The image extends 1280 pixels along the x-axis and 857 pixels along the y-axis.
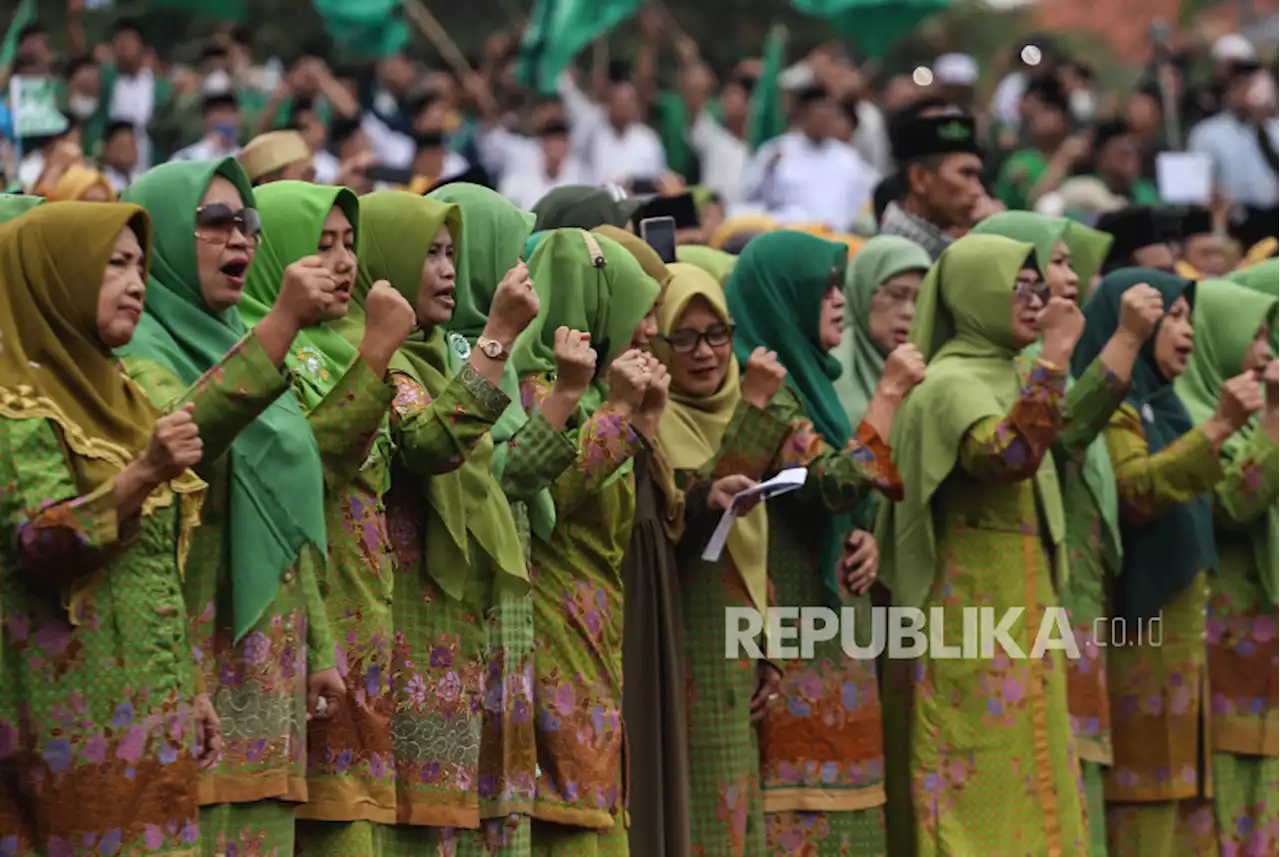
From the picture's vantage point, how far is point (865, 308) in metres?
7.96

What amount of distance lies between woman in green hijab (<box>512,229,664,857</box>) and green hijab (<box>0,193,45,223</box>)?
128cm

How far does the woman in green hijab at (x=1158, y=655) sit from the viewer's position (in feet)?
26.2

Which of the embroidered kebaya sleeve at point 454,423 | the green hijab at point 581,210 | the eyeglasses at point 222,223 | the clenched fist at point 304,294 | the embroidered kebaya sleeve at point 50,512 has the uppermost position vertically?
the green hijab at point 581,210

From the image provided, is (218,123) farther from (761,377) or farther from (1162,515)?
(761,377)

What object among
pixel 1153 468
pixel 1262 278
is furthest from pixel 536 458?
pixel 1262 278

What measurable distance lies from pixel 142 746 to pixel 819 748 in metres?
2.80

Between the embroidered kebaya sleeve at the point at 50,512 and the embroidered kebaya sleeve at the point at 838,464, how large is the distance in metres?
2.57

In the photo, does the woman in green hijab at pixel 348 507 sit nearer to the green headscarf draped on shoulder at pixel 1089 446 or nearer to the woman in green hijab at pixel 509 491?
the woman in green hijab at pixel 509 491

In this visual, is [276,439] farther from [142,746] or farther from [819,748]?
[819,748]

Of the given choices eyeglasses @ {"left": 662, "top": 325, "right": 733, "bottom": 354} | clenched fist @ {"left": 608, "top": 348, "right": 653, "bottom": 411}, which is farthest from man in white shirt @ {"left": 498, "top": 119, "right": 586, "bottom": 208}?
clenched fist @ {"left": 608, "top": 348, "right": 653, "bottom": 411}

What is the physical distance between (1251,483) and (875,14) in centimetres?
720

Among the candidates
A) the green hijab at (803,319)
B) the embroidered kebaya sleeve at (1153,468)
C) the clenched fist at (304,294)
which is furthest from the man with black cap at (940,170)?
the clenched fist at (304,294)

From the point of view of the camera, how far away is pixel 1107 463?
7.91 meters

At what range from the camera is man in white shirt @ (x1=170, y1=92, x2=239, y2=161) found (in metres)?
11.7
